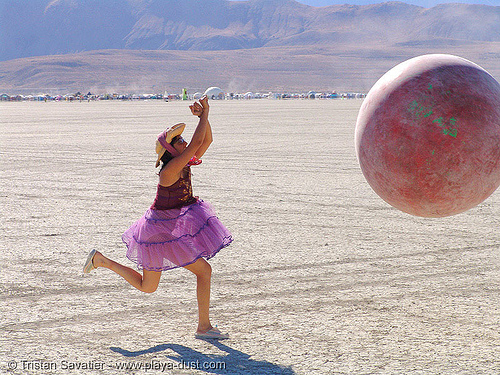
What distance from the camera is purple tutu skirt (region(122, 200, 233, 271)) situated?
4348 mm

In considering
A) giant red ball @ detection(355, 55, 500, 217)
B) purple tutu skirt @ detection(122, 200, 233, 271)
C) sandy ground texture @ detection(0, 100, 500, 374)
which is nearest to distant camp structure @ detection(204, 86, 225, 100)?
sandy ground texture @ detection(0, 100, 500, 374)

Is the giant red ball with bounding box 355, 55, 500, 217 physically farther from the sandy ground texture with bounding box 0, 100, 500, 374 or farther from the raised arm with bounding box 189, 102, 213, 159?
the raised arm with bounding box 189, 102, 213, 159

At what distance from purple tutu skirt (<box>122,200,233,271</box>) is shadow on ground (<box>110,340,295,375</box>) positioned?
1.82ft

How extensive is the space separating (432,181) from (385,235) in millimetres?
2720

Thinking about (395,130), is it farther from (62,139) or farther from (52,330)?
(62,139)

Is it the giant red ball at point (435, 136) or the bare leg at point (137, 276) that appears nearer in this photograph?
the giant red ball at point (435, 136)

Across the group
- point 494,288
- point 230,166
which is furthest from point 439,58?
point 230,166

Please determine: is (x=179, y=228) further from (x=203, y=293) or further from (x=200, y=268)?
(x=203, y=293)

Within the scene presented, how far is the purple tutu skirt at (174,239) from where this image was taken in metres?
4.35

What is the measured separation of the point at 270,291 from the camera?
5.30 meters

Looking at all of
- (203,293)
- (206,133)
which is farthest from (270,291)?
(206,133)

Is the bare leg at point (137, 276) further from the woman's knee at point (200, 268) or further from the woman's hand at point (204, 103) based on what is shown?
the woman's hand at point (204, 103)

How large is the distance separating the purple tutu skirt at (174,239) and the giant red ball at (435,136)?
1.35m

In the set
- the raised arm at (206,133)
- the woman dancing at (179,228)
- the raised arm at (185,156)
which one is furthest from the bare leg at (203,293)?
the raised arm at (206,133)
